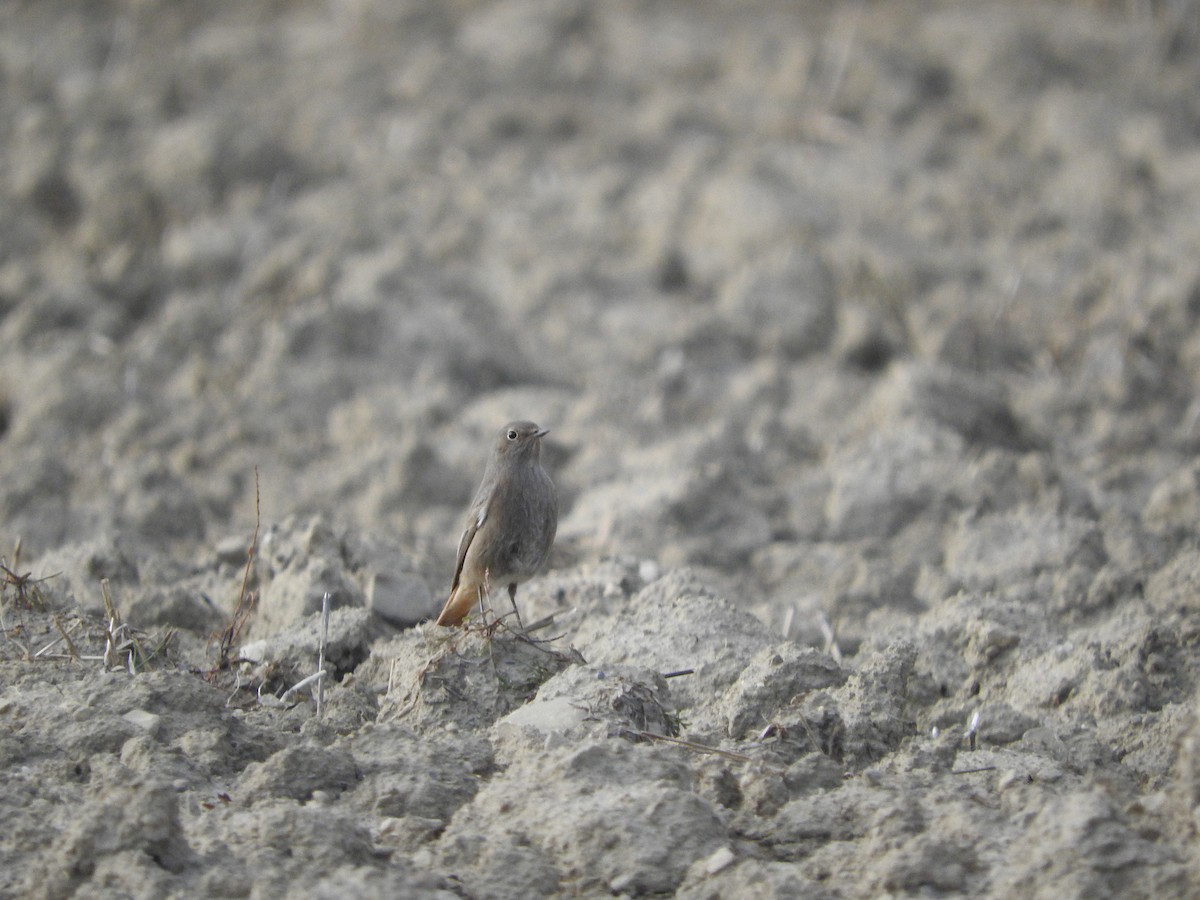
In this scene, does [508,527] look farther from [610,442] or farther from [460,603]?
[610,442]

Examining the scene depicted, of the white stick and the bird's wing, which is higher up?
the bird's wing

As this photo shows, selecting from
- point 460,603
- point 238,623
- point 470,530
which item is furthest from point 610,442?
point 238,623

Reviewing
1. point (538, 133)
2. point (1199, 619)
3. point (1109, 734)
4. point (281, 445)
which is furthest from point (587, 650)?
point (538, 133)

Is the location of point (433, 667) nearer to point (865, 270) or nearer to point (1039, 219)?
point (865, 270)

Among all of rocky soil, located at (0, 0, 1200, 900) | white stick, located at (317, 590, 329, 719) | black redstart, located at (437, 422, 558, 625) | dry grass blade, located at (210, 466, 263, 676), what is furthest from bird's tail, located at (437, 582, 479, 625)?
dry grass blade, located at (210, 466, 263, 676)

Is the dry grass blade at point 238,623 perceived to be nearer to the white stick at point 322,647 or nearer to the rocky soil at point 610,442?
the rocky soil at point 610,442

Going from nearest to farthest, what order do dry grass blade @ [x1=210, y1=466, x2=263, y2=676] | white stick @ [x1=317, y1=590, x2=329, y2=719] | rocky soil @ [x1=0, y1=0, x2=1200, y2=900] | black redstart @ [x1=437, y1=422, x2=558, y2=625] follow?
1. rocky soil @ [x1=0, y1=0, x2=1200, y2=900]
2. white stick @ [x1=317, y1=590, x2=329, y2=719]
3. dry grass blade @ [x1=210, y1=466, x2=263, y2=676]
4. black redstart @ [x1=437, y1=422, x2=558, y2=625]

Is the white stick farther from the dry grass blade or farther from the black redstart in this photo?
the black redstart
